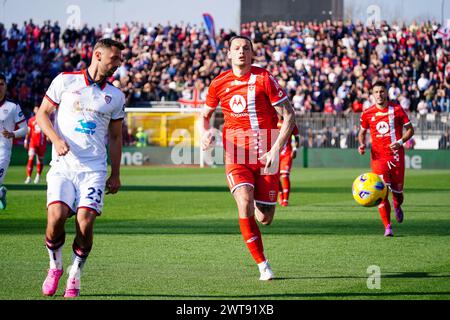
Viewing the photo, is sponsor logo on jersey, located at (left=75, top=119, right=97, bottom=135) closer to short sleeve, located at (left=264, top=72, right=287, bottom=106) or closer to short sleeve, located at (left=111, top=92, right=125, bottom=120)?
short sleeve, located at (left=111, top=92, right=125, bottom=120)

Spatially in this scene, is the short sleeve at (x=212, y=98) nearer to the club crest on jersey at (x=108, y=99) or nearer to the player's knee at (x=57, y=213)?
the club crest on jersey at (x=108, y=99)

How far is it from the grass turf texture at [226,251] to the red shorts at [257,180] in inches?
32.8

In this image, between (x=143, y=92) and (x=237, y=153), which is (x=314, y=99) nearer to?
(x=143, y=92)

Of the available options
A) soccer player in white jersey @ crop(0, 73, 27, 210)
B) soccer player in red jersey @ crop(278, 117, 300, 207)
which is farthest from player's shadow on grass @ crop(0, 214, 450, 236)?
soccer player in red jersey @ crop(278, 117, 300, 207)

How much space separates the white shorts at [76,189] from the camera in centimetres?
859

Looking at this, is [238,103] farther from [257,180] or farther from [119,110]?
[119,110]

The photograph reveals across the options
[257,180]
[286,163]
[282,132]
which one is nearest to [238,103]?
[282,132]

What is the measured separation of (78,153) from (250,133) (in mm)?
2419

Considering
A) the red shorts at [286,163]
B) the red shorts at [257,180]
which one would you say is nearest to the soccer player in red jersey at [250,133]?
the red shorts at [257,180]

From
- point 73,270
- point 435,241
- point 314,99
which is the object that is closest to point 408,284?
point 73,270

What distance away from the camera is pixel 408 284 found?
951 centimetres

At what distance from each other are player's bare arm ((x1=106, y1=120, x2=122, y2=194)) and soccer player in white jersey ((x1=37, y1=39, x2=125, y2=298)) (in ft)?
0.36

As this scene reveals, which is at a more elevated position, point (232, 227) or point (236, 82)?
point (236, 82)

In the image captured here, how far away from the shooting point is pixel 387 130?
52.2 feet
